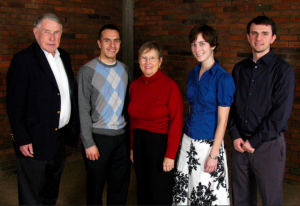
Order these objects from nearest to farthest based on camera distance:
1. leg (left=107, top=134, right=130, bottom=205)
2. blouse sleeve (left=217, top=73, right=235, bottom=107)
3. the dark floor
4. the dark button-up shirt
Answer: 1. blouse sleeve (left=217, top=73, right=235, bottom=107)
2. the dark button-up shirt
3. leg (left=107, top=134, right=130, bottom=205)
4. the dark floor

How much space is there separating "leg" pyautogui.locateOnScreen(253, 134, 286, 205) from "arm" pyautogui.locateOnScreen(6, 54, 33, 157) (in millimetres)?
1868

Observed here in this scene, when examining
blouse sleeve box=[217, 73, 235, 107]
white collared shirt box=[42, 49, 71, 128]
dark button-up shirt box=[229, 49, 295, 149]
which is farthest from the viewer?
white collared shirt box=[42, 49, 71, 128]

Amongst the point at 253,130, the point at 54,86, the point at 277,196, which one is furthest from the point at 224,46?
the point at 54,86

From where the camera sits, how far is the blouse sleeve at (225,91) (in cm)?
206

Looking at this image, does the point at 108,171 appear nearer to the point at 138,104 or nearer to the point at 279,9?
the point at 138,104

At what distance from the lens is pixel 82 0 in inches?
163

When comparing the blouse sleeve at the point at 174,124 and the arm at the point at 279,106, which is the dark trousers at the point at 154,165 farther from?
the arm at the point at 279,106

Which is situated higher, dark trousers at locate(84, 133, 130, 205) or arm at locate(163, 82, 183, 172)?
arm at locate(163, 82, 183, 172)

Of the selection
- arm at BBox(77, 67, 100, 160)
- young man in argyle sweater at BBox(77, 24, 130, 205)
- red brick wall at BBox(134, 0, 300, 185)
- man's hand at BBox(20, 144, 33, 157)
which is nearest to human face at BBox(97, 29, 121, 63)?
young man in argyle sweater at BBox(77, 24, 130, 205)

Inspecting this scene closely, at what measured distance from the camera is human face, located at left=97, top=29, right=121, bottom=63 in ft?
8.08

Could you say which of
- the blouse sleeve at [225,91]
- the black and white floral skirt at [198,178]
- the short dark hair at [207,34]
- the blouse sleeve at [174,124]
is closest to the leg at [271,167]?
the black and white floral skirt at [198,178]

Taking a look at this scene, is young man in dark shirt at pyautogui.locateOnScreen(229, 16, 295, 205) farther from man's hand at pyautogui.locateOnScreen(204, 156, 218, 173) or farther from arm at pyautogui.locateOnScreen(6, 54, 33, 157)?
arm at pyautogui.locateOnScreen(6, 54, 33, 157)

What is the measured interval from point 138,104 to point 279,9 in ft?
7.37

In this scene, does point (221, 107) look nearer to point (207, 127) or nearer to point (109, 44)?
point (207, 127)
